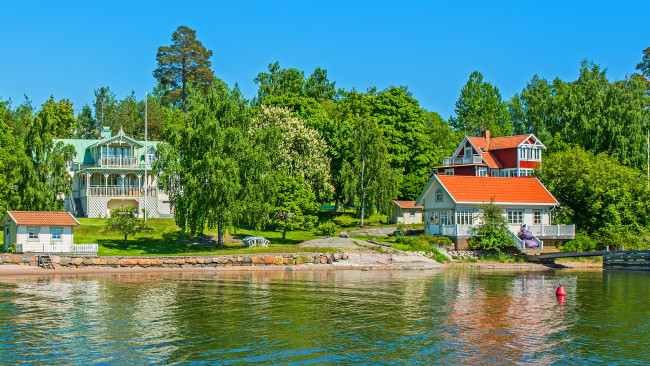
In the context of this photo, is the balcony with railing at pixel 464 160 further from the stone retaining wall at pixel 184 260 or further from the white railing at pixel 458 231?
the stone retaining wall at pixel 184 260

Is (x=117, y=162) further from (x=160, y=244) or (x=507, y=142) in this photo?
(x=507, y=142)

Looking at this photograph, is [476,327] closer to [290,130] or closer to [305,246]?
[305,246]

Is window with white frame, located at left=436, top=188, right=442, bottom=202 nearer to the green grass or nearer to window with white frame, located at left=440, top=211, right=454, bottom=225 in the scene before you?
window with white frame, located at left=440, top=211, right=454, bottom=225

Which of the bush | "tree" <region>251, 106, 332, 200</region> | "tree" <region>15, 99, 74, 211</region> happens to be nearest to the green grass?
the bush

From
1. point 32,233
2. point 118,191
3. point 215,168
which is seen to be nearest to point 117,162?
point 118,191

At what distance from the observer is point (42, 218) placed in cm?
4912

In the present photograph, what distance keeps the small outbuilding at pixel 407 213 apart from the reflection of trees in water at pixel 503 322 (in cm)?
2934

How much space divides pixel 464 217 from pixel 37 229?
1441 inches

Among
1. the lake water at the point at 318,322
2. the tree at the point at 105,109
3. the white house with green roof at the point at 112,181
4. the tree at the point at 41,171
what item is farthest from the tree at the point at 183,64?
the lake water at the point at 318,322

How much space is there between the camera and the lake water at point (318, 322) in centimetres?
2209

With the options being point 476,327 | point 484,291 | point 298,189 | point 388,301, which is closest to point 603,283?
point 484,291

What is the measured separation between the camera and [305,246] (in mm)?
56312

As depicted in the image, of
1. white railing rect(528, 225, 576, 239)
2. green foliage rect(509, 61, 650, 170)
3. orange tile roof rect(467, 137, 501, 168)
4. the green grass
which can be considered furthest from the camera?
orange tile roof rect(467, 137, 501, 168)

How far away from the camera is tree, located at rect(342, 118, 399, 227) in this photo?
2790 inches
